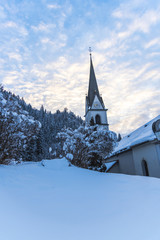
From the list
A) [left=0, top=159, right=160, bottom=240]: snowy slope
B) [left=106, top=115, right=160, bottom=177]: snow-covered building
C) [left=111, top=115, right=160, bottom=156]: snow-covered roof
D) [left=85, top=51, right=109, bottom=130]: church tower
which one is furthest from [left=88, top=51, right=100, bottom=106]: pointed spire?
[left=0, top=159, right=160, bottom=240]: snowy slope

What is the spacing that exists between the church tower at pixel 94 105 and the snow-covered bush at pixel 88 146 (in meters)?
20.1

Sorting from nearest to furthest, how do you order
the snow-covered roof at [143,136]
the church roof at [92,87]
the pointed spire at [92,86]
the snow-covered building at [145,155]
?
the snow-covered building at [145,155] → the snow-covered roof at [143,136] → the church roof at [92,87] → the pointed spire at [92,86]

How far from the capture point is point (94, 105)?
33875mm

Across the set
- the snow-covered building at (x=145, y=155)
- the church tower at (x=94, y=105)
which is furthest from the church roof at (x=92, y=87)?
the snow-covered building at (x=145, y=155)

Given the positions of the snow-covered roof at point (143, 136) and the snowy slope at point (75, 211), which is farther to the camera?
the snow-covered roof at point (143, 136)

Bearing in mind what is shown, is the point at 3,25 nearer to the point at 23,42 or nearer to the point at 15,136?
the point at 23,42

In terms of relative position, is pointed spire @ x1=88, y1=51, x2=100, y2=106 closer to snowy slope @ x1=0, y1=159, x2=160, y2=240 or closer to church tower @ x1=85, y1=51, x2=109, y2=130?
church tower @ x1=85, y1=51, x2=109, y2=130

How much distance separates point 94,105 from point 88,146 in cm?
A: 2426

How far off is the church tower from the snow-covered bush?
66.0ft

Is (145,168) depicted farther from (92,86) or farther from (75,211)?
(92,86)

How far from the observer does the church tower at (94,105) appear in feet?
108

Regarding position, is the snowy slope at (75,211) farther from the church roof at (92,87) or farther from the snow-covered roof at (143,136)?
the church roof at (92,87)

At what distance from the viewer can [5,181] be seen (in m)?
3.76

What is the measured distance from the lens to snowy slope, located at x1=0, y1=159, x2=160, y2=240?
2176mm
